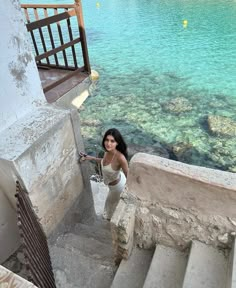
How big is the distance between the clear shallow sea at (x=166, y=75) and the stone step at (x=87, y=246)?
4710 mm

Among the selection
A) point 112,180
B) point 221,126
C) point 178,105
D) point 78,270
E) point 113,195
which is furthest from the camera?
point 178,105

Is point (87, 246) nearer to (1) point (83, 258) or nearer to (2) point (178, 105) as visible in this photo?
(1) point (83, 258)

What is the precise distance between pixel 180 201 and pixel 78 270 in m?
1.61

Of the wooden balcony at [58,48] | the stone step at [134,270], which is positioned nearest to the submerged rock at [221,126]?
the wooden balcony at [58,48]

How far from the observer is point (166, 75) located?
1350 cm

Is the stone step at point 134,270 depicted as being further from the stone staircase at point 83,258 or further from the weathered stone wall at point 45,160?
the weathered stone wall at point 45,160

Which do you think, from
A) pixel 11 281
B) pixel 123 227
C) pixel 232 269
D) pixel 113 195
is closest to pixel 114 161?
pixel 113 195

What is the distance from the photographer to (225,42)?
16.6 meters

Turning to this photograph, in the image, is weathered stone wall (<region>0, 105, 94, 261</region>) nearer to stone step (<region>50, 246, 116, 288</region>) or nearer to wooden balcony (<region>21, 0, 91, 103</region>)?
stone step (<region>50, 246, 116, 288</region>)

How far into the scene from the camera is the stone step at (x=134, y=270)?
9.42ft

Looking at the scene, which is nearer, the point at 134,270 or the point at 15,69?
the point at 134,270

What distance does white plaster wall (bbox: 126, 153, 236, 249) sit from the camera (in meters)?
2.49

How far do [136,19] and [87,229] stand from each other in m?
20.2

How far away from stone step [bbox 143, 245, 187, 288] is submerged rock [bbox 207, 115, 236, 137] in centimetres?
680
